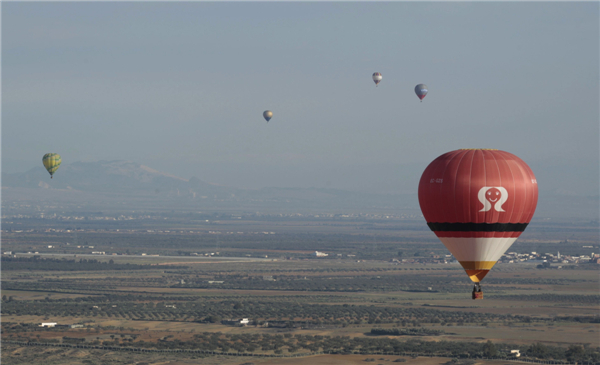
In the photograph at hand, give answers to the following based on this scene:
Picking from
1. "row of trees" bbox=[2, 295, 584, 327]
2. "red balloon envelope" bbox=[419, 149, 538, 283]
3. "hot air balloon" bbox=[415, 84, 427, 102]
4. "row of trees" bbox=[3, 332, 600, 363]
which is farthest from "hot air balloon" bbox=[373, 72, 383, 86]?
"red balloon envelope" bbox=[419, 149, 538, 283]

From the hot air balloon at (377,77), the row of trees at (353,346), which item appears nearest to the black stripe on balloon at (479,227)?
the row of trees at (353,346)

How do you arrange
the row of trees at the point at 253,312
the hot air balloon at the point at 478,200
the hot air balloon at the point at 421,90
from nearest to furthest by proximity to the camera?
the hot air balloon at the point at 478,200
the hot air balloon at the point at 421,90
the row of trees at the point at 253,312

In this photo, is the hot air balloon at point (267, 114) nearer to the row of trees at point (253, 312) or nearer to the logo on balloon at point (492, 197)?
the row of trees at point (253, 312)

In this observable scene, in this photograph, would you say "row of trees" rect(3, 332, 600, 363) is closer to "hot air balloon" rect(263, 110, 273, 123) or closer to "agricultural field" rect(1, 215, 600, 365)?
"agricultural field" rect(1, 215, 600, 365)

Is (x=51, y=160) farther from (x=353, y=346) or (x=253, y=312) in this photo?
(x=353, y=346)

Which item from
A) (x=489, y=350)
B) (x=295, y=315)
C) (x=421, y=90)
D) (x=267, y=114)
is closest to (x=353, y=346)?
(x=489, y=350)

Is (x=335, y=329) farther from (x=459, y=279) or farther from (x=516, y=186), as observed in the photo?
(x=459, y=279)

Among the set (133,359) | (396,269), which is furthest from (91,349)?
(396,269)
